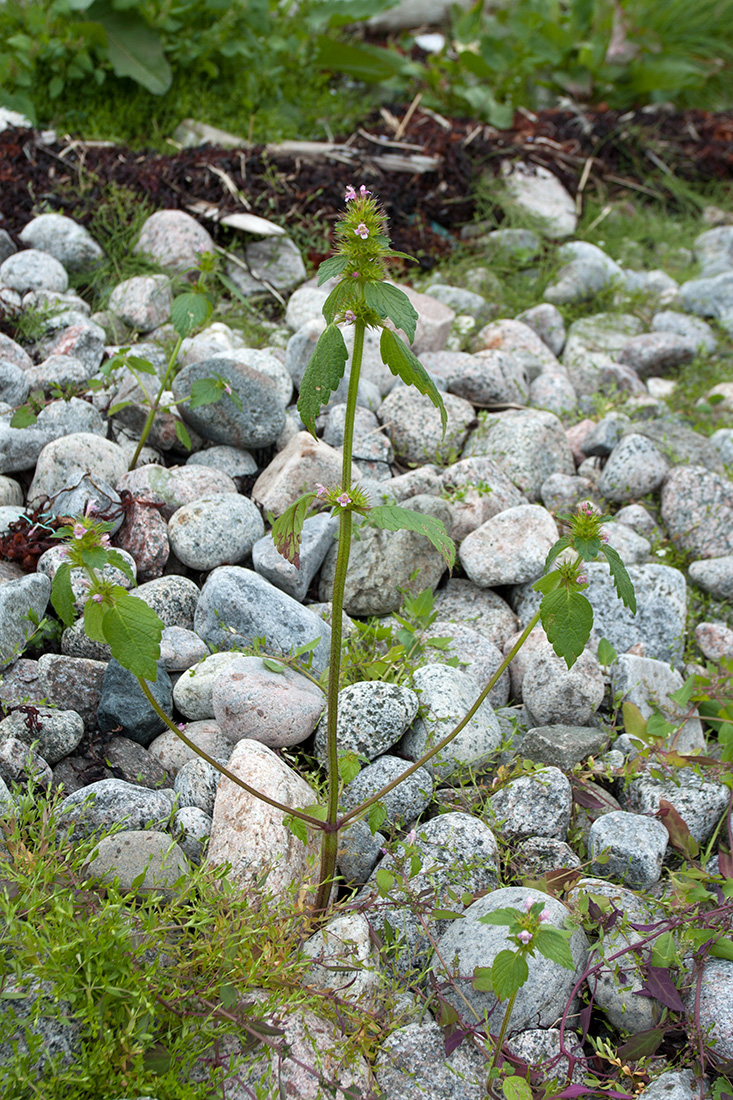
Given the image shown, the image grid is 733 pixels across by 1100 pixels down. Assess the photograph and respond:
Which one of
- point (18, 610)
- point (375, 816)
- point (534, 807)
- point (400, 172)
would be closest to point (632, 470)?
point (534, 807)

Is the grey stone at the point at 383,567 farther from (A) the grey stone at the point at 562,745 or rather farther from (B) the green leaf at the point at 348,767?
(B) the green leaf at the point at 348,767

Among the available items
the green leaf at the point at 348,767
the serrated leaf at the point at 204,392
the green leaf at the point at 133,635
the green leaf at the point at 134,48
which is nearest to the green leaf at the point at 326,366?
the green leaf at the point at 133,635

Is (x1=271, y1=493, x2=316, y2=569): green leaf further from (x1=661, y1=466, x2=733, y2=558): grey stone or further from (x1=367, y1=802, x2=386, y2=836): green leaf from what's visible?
(x1=661, y1=466, x2=733, y2=558): grey stone

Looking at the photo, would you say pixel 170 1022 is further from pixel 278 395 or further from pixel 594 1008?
pixel 278 395

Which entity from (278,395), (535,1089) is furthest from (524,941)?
(278,395)

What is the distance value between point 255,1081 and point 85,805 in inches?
27.3

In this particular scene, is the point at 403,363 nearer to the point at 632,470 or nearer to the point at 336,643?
the point at 336,643

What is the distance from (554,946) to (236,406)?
7.27ft

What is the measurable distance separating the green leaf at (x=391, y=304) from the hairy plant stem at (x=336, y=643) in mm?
68

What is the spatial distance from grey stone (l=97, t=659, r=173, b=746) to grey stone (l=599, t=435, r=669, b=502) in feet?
6.83

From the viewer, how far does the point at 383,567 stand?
290cm

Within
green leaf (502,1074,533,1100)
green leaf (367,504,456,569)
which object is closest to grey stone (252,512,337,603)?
green leaf (367,504,456,569)

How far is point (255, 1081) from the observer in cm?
171

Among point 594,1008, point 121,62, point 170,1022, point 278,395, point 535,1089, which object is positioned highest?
point 121,62
